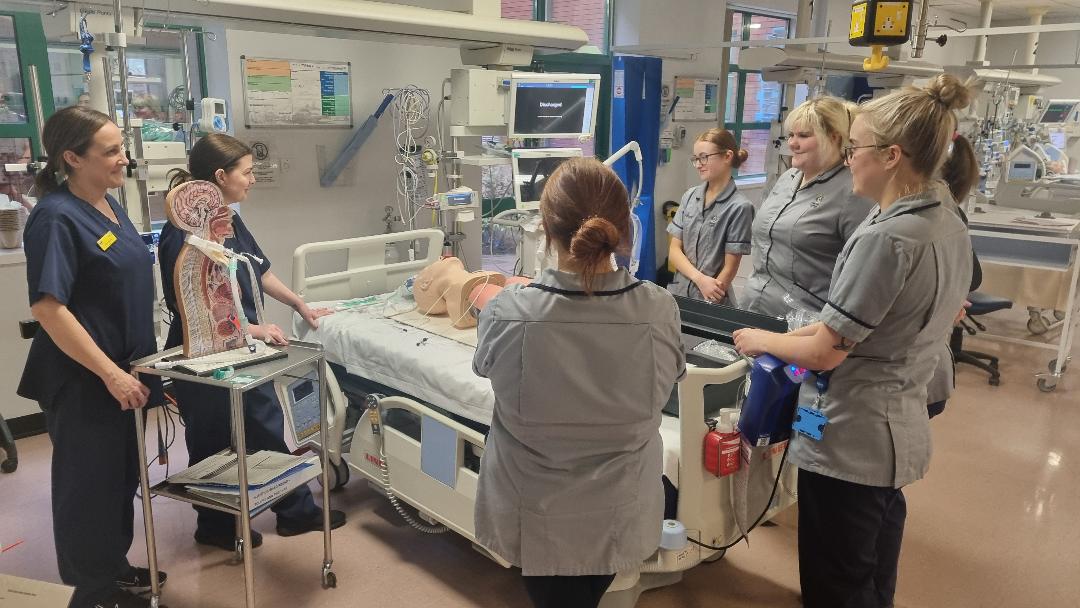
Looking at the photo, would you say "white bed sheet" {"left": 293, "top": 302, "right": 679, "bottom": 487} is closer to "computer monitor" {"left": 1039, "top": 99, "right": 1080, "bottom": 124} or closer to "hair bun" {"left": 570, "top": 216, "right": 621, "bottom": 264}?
"hair bun" {"left": 570, "top": 216, "right": 621, "bottom": 264}

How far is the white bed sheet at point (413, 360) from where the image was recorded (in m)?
2.30

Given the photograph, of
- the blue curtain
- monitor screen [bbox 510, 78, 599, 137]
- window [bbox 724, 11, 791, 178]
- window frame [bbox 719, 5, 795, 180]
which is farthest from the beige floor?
window [bbox 724, 11, 791, 178]

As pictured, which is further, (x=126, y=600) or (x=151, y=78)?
(x=151, y=78)

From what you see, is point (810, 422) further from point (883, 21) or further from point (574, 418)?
point (883, 21)

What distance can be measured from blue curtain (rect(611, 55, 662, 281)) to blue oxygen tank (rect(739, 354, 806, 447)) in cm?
381

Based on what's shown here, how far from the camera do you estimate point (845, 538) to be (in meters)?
1.98

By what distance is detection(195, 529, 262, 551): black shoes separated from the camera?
271cm

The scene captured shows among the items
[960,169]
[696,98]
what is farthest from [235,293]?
[696,98]

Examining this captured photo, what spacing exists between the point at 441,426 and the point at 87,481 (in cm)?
99

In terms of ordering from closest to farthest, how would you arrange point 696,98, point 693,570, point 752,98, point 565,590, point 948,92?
point 565,590 → point 948,92 → point 693,570 → point 696,98 → point 752,98

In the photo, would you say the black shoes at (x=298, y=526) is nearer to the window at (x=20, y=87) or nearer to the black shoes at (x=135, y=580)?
the black shoes at (x=135, y=580)

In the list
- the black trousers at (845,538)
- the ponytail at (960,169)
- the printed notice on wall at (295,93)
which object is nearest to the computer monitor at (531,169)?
the printed notice on wall at (295,93)

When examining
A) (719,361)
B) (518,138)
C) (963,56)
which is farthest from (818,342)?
(963,56)

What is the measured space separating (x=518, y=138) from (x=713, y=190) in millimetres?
1238
